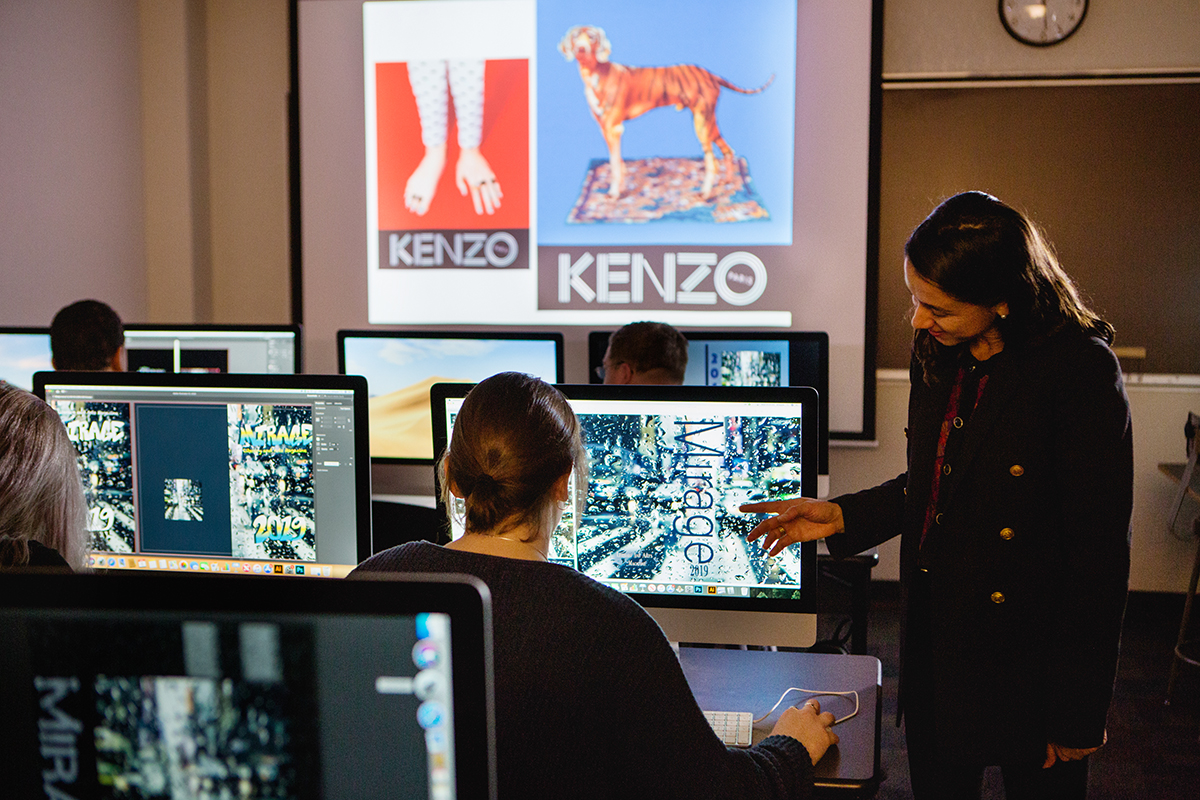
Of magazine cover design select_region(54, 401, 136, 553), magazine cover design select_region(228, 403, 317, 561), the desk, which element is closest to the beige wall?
magazine cover design select_region(54, 401, 136, 553)

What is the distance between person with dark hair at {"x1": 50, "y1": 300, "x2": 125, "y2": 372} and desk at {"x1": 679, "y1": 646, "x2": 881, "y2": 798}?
1.78 meters

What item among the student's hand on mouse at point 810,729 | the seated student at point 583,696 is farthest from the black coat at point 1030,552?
the seated student at point 583,696

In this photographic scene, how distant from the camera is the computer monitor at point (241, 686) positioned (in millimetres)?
501

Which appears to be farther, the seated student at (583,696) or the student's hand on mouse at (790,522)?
the student's hand on mouse at (790,522)

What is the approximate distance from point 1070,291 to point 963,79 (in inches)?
105

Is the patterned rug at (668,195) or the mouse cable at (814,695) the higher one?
the patterned rug at (668,195)

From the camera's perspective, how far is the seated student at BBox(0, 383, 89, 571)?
3.59 feet

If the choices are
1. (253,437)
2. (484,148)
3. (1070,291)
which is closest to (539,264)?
(484,148)

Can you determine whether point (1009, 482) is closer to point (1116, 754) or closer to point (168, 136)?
point (1116, 754)

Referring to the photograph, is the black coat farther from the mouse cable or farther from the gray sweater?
the gray sweater

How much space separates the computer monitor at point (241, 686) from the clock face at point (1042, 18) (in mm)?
3887

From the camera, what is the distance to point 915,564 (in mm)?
1507

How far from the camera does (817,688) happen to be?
4.79 feet

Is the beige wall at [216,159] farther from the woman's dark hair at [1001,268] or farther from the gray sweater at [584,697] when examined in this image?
the gray sweater at [584,697]
